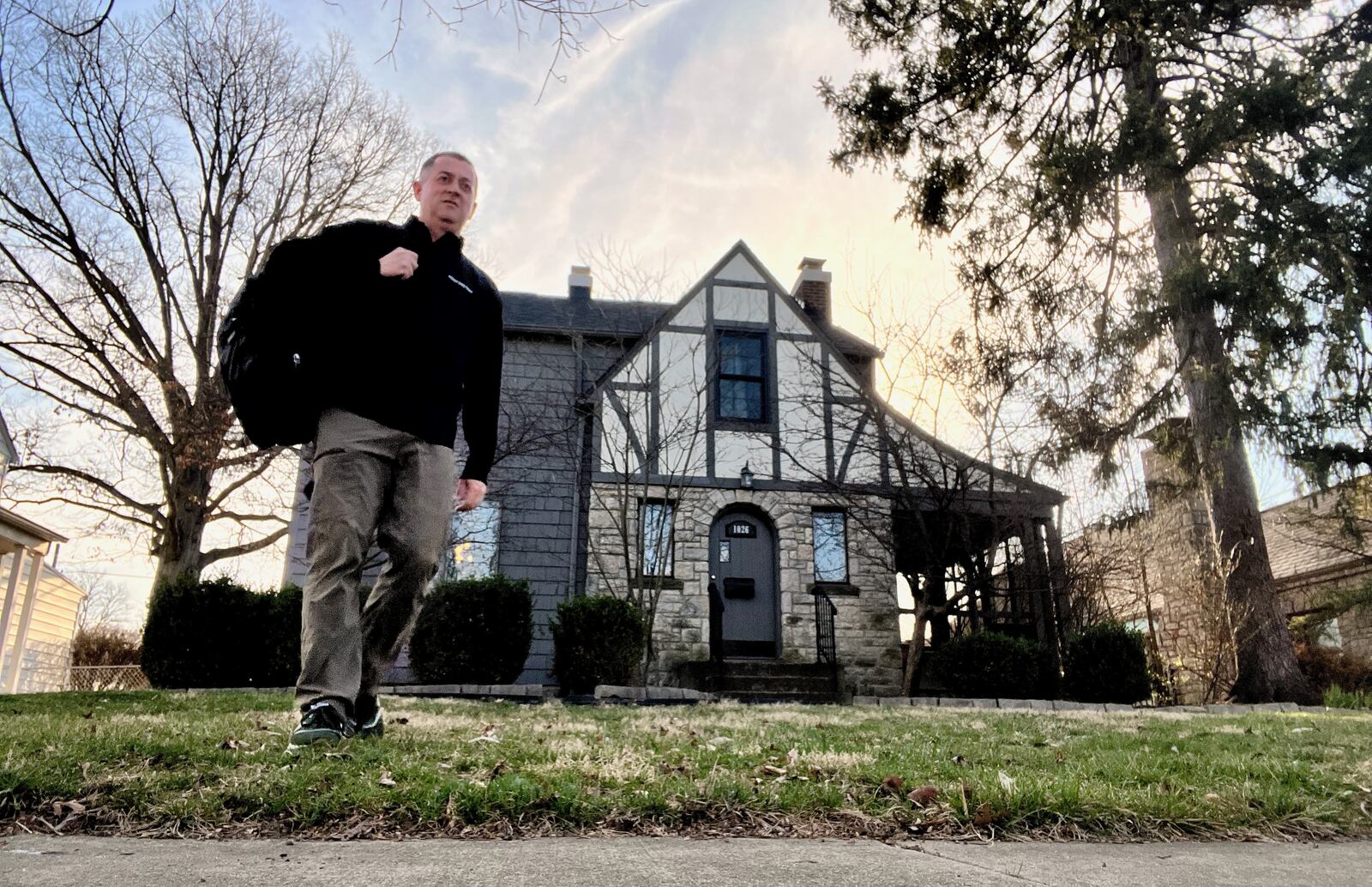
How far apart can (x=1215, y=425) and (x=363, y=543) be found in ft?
23.5

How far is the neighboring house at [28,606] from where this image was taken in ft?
39.3

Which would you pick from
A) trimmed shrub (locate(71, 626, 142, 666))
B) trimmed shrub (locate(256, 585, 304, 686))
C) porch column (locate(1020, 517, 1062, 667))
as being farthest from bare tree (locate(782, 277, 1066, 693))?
trimmed shrub (locate(71, 626, 142, 666))

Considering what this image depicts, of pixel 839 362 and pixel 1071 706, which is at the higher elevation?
pixel 839 362

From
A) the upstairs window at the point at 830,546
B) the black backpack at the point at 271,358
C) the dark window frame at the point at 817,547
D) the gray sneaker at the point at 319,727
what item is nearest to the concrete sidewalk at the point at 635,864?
the gray sneaker at the point at 319,727

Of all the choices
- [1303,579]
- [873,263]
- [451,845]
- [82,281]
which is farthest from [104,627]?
[1303,579]

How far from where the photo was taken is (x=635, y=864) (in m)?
1.56

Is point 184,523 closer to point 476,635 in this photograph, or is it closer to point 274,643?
point 274,643

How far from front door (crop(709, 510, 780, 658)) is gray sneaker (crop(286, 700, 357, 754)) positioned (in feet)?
33.5

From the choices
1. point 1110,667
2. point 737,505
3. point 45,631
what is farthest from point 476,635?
point 45,631

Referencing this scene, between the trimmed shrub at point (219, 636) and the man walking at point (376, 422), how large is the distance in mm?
6658

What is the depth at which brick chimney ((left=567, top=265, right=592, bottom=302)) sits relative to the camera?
51.4ft

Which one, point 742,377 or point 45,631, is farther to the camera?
point 45,631

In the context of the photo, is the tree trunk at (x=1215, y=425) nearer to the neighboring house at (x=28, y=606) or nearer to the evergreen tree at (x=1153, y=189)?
the evergreen tree at (x=1153, y=189)

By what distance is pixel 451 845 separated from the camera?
1.65 meters
